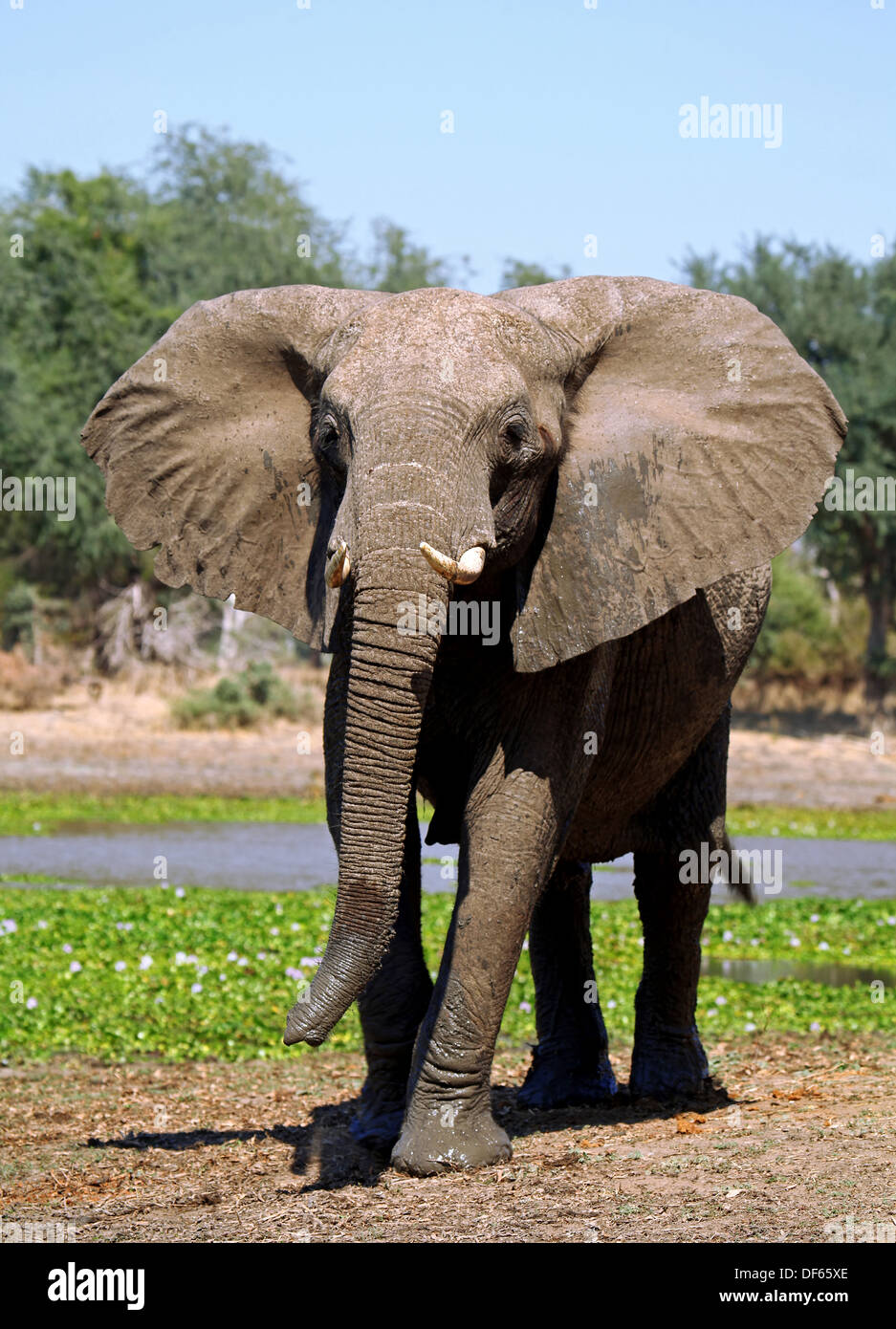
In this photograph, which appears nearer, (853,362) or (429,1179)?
(429,1179)

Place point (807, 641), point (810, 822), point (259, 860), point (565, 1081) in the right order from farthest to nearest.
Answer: point (807, 641)
point (810, 822)
point (259, 860)
point (565, 1081)

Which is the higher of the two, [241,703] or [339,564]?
[339,564]

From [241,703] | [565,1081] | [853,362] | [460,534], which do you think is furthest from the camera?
[853,362]

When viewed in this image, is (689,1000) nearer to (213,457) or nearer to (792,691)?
(213,457)

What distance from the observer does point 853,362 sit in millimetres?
37062

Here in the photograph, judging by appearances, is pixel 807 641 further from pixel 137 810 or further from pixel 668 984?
pixel 668 984

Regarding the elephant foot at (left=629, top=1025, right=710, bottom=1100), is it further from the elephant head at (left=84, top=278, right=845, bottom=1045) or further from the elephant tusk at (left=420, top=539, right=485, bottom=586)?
the elephant tusk at (left=420, top=539, right=485, bottom=586)

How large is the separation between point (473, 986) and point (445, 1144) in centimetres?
60

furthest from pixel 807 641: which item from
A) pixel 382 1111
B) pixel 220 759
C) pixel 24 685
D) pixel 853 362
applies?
pixel 382 1111

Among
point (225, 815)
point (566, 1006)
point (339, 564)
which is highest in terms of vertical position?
point (339, 564)

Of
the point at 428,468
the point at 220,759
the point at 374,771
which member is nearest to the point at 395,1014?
the point at 374,771

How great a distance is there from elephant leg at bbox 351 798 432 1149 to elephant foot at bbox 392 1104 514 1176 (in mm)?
421

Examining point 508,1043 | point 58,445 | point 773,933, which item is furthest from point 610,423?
point 58,445
